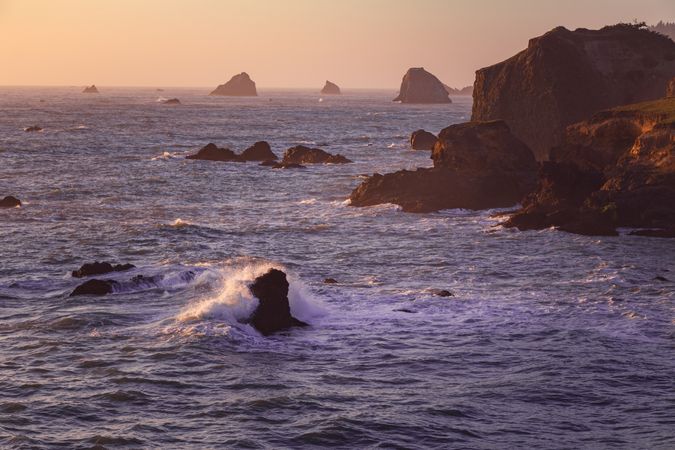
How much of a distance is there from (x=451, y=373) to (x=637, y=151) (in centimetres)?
3253

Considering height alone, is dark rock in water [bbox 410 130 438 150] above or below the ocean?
above

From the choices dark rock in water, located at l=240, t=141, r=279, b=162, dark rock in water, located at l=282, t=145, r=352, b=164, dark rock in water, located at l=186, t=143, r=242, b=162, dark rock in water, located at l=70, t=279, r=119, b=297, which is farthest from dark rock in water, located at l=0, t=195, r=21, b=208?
dark rock in water, located at l=240, t=141, r=279, b=162

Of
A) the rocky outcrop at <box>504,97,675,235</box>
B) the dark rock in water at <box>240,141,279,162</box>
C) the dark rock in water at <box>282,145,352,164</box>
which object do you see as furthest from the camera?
the dark rock in water at <box>240,141,279,162</box>

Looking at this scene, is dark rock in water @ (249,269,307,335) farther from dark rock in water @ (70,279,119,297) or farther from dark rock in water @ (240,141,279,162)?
dark rock in water @ (240,141,279,162)

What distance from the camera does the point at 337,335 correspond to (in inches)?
1237

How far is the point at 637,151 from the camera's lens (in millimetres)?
55250

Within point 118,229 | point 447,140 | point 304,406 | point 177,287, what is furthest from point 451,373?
point 447,140

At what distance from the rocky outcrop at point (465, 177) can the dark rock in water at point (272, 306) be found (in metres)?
28.3

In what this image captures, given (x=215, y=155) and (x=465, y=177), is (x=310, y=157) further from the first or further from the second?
(x=465, y=177)

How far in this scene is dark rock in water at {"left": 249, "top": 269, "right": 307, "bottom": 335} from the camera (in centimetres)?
3183

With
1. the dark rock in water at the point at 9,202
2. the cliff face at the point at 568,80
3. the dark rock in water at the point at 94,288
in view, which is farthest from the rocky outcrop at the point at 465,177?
the dark rock in water at the point at 94,288

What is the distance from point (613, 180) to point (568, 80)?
3308 centimetres

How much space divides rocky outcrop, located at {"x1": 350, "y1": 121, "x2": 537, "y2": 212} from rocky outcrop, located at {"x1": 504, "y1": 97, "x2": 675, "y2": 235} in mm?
4241

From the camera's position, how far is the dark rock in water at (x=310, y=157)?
95.6 m
